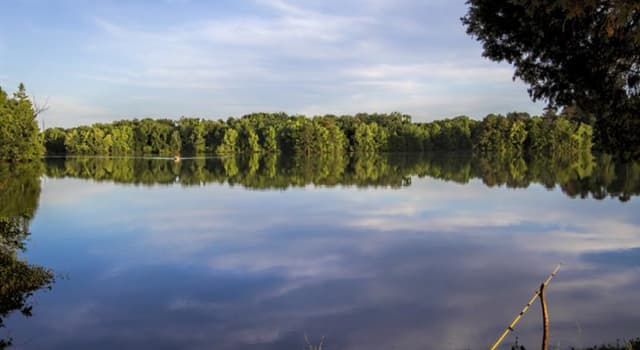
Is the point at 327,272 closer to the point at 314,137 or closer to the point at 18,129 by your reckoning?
the point at 18,129

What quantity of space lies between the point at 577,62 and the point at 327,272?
333 inches

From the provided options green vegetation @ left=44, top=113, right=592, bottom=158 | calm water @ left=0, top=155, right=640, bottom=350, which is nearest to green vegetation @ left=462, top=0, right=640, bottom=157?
calm water @ left=0, top=155, right=640, bottom=350

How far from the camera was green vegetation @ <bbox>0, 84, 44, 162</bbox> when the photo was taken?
5778cm

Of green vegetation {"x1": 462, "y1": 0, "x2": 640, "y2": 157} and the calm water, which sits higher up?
green vegetation {"x1": 462, "y1": 0, "x2": 640, "y2": 157}

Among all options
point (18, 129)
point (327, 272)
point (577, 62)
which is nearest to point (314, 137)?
point (18, 129)

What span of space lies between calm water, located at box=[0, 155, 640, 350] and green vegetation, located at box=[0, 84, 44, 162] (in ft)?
113

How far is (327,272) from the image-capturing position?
46.5ft

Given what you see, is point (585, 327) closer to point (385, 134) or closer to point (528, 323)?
point (528, 323)

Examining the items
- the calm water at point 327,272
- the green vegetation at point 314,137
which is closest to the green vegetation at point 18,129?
the calm water at point 327,272

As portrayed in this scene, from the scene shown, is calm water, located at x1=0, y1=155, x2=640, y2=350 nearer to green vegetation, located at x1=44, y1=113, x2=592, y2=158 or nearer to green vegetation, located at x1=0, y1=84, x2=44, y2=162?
green vegetation, located at x1=0, y1=84, x2=44, y2=162

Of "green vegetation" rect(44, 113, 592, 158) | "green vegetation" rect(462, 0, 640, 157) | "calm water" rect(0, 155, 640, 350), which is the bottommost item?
"calm water" rect(0, 155, 640, 350)

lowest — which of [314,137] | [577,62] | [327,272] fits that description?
[327,272]

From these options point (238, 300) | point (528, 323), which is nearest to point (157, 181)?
point (238, 300)

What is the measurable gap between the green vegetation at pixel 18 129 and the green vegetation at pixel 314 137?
57.1 metres
